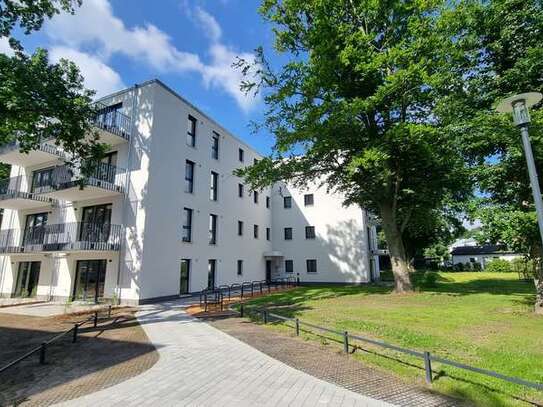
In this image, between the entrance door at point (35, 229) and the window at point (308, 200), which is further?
the window at point (308, 200)

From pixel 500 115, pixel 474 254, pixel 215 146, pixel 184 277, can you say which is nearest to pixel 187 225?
pixel 184 277

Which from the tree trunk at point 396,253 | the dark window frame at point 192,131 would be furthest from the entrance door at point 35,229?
the tree trunk at point 396,253

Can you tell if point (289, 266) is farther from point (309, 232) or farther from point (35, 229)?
point (35, 229)

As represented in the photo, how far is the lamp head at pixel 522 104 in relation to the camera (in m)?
5.28

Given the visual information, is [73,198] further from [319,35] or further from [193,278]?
[319,35]

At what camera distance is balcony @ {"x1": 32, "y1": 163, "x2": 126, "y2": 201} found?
56.8ft

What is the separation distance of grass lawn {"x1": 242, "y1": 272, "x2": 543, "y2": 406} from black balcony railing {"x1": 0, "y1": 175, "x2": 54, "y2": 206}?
15647mm

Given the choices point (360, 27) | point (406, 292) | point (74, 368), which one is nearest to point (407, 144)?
point (360, 27)

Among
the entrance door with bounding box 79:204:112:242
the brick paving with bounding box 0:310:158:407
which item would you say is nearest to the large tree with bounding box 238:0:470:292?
the entrance door with bounding box 79:204:112:242

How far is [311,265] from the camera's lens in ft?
101

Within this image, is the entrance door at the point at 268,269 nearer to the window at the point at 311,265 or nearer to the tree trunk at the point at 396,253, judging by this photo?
the window at the point at 311,265

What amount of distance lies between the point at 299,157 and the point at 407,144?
5.89 metres

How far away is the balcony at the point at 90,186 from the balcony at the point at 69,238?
1.73 m

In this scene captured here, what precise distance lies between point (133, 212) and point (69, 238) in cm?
454
